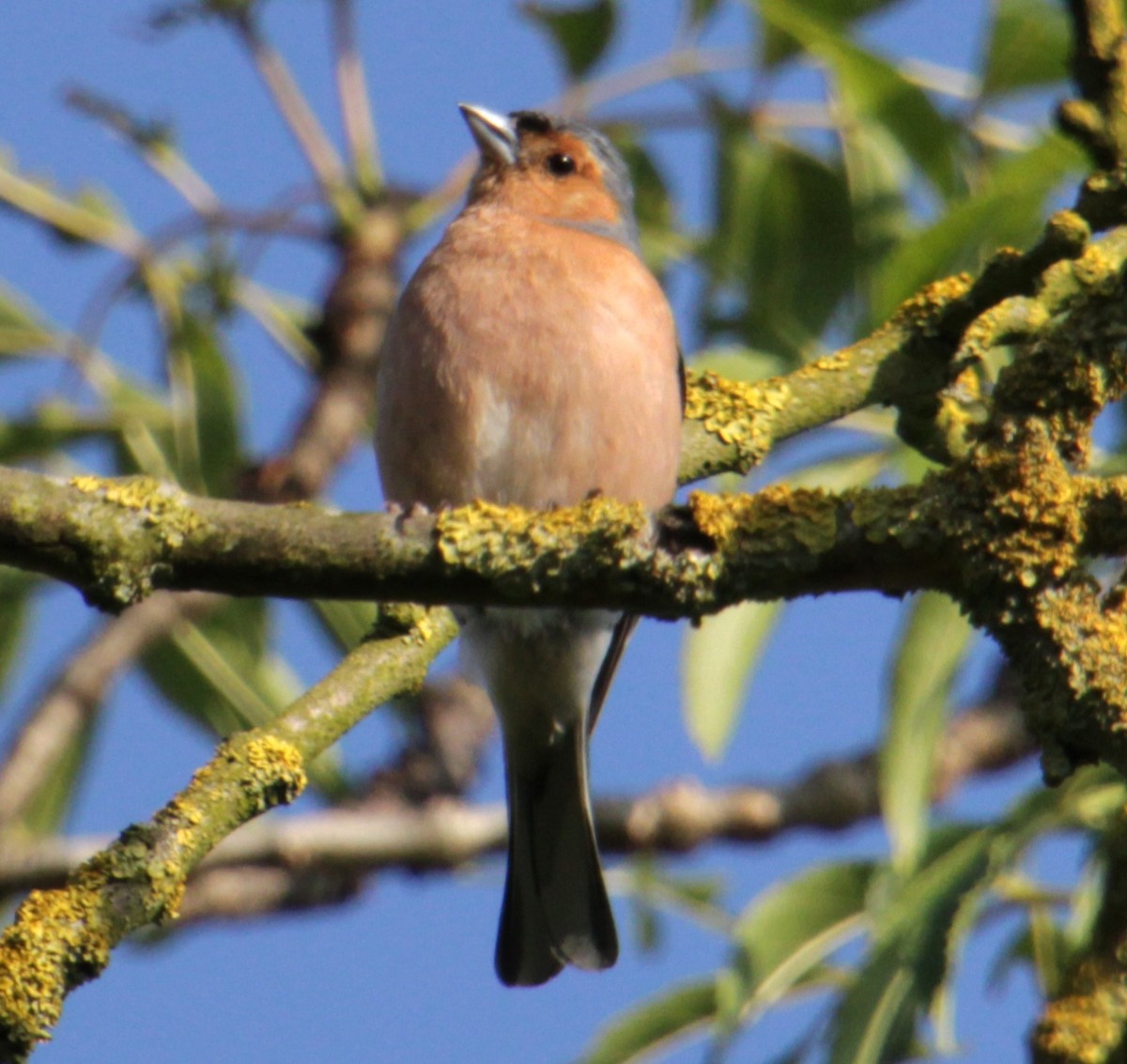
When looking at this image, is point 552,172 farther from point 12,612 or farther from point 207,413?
point 12,612

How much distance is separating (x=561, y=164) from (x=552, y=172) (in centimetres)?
6

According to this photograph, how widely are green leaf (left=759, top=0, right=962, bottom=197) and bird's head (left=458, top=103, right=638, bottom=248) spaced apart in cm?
111

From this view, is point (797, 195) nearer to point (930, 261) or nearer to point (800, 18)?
point (800, 18)

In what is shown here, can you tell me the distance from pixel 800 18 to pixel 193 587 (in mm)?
3014

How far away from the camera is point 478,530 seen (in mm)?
2752

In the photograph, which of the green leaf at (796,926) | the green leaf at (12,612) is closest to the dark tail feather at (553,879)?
the green leaf at (796,926)

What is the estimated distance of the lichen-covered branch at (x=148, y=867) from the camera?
2.66 metres

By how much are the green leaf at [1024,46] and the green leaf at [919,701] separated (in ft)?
5.77

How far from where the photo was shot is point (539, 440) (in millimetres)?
5012

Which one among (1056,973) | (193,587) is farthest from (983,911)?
A: (193,587)

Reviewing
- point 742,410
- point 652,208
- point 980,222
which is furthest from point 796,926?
point 652,208

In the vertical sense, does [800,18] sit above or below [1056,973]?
above

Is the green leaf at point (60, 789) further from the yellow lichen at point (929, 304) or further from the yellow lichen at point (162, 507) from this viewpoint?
the yellow lichen at point (162, 507)


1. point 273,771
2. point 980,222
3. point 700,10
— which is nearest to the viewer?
point 273,771
